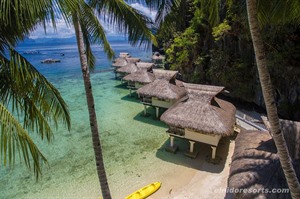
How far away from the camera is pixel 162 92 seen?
1580 centimetres

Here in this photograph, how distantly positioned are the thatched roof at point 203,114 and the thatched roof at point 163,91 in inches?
126

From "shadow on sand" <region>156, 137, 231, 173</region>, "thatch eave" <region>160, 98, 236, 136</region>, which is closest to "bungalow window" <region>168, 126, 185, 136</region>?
"thatch eave" <region>160, 98, 236, 136</region>

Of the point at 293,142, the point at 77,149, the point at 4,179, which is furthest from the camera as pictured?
the point at 77,149

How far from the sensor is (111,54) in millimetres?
7473

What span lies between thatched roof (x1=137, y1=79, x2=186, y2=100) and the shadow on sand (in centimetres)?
417

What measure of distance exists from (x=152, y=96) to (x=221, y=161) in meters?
7.50

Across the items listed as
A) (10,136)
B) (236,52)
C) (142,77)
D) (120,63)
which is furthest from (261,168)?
(120,63)

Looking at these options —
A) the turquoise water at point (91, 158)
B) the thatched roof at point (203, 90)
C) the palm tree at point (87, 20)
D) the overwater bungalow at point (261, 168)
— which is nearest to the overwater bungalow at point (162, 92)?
the turquoise water at point (91, 158)

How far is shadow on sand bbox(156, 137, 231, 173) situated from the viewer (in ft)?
33.1

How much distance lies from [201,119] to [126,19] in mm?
7286

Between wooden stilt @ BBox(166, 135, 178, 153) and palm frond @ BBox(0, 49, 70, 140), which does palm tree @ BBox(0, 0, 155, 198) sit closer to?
palm frond @ BBox(0, 49, 70, 140)

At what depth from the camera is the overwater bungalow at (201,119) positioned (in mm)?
10211

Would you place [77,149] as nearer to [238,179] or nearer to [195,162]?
[195,162]

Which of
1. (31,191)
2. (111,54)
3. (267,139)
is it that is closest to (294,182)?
(267,139)
